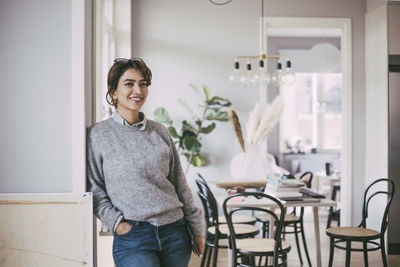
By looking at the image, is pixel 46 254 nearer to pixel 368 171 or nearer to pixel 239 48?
pixel 239 48

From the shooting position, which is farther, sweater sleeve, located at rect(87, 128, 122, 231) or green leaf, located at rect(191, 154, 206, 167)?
green leaf, located at rect(191, 154, 206, 167)

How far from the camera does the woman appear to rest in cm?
169

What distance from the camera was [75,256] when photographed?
5.55ft

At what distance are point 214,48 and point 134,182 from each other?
11.0 feet

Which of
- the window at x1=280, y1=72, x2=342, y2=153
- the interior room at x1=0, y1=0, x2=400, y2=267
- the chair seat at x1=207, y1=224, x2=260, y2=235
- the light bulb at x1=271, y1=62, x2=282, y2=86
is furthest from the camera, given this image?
the window at x1=280, y1=72, x2=342, y2=153

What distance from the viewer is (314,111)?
27.5 ft

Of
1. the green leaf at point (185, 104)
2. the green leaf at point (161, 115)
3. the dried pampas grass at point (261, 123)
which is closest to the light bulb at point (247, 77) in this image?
the dried pampas grass at point (261, 123)

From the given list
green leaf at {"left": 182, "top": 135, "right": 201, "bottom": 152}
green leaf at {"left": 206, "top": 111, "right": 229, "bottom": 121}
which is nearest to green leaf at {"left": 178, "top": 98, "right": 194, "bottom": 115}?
green leaf at {"left": 206, "top": 111, "right": 229, "bottom": 121}

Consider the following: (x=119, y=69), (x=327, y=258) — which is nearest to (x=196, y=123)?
(x=327, y=258)

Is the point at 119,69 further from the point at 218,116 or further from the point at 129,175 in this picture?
the point at 218,116

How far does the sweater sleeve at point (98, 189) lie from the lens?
1702 millimetres

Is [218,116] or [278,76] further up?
[278,76]

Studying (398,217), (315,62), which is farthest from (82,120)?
(315,62)

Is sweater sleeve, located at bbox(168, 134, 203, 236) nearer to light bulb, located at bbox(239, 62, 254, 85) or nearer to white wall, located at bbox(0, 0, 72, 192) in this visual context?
white wall, located at bbox(0, 0, 72, 192)
